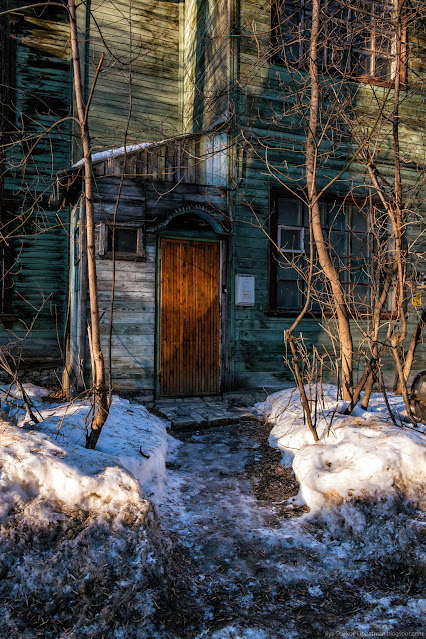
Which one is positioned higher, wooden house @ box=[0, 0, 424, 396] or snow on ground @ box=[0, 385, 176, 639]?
wooden house @ box=[0, 0, 424, 396]

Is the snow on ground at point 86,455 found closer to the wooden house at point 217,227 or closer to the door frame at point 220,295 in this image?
the door frame at point 220,295

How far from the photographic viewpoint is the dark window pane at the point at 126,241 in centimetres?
696

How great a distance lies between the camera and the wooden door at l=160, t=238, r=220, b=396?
23.7 feet

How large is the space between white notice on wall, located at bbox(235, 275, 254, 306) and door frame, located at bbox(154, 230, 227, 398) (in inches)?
8.3

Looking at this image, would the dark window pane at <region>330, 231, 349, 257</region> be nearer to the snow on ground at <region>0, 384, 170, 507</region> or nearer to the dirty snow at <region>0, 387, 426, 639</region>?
the dirty snow at <region>0, 387, 426, 639</region>

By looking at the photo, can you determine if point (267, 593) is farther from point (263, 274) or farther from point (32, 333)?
point (32, 333)

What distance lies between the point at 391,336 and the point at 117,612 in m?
3.80

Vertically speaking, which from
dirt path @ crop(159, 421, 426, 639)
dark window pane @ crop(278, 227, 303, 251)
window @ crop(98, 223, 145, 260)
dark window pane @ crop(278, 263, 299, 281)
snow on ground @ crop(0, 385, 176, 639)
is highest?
dark window pane @ crop(278, 227, 303, 251)

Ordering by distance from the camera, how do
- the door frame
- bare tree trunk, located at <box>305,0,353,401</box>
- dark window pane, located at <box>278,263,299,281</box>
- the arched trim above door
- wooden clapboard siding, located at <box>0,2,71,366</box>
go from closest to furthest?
bare tree trunk, located at <box>305,0,353,401</box> → the arched trim above door → the door frame → dark window pane, located at <box>278,263,299,281</box> → wooden clapboard siding, located at <box>0,2,71,366</box>

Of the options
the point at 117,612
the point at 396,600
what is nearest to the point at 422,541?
Result: the point at 396,600

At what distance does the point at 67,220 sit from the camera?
31.7 feet

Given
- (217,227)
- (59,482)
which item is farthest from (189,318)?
(59,482)

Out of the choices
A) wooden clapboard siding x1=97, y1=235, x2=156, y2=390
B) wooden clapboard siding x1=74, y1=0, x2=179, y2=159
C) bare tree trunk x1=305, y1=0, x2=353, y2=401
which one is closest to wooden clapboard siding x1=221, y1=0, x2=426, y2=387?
wooden clapboard siding x1=97, y1=235, x2=156, y2=390

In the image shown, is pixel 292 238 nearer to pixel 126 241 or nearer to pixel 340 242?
pixel 340 242
